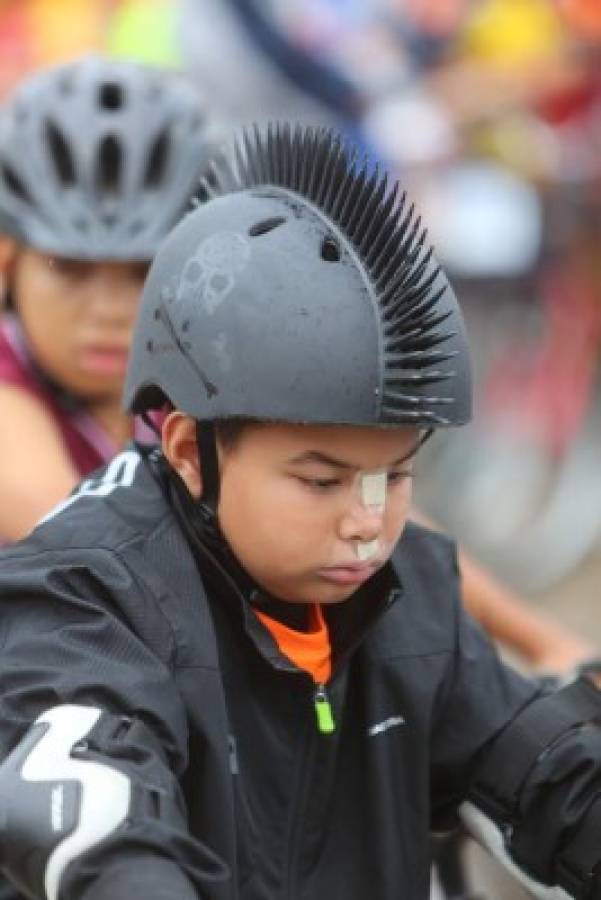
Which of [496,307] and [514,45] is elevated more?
[514,45]

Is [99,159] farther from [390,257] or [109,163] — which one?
[390,257]

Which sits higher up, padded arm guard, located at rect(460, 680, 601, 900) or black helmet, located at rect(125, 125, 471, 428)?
black helmet, located at rect(125, 125, 471, 428)

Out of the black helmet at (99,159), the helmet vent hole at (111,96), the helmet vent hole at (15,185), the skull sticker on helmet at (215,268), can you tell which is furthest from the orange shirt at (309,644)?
the helmet vent hole at (111,96)

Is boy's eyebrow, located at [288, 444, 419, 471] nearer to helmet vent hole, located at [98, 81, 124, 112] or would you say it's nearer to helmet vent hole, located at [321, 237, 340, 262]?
helmet vent hole, located at [321, 237, 340, 262]

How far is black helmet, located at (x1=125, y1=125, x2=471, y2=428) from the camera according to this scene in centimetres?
314

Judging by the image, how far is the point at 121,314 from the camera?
4.71 metres

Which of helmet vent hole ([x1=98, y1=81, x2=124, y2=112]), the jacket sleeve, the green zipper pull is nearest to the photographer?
the jacket sleeve

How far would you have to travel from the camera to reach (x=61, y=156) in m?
5.18

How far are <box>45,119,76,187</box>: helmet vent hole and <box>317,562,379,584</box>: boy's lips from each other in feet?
7.00

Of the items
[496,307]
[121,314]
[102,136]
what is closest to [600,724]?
[121,314]

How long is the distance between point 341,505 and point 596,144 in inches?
257

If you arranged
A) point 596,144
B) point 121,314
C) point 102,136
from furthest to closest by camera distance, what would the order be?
point 596,144, point 102,136, point 121,314

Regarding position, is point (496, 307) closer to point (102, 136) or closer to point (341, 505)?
point (102, 136)

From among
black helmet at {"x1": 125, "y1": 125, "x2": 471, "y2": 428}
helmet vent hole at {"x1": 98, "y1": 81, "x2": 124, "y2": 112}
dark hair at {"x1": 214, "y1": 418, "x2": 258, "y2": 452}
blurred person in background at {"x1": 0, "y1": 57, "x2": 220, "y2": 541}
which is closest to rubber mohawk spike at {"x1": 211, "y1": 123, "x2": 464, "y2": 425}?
black helmet at {"x1": 125, "y1": 125, "x2": 471, "y2": 428}
